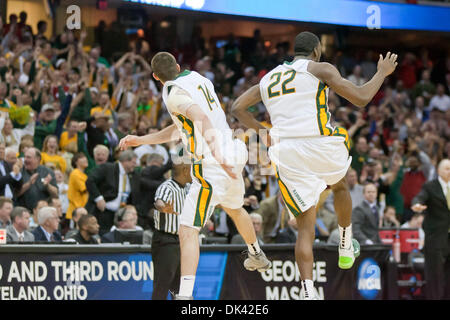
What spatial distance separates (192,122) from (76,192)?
5.79 meters

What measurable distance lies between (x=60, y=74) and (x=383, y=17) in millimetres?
7616

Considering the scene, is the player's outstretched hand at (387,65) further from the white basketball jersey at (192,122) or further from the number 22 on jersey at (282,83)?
the white basketball jersey at (192,122)

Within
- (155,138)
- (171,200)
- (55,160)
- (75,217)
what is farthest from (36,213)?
(155,138)

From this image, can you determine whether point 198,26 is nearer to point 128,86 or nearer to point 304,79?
point 128,86

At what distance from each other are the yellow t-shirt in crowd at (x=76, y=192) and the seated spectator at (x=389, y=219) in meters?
5.23

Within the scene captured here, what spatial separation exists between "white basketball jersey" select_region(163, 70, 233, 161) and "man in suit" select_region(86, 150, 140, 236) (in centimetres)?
510

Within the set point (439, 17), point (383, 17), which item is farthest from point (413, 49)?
point (383, 17)

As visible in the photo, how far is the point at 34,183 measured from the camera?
12336 millimetres

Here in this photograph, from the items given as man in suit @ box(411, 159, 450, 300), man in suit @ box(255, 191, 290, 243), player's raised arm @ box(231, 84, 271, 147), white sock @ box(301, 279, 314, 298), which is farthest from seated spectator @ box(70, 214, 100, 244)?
man in suit @ box(411, 159, 450, 300)

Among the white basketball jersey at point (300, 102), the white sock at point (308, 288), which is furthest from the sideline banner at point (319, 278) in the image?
the white basketball jersey at point (300, 102)

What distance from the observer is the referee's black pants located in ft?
33.0

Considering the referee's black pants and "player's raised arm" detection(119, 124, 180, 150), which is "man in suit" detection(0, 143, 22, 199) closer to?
the referee's black pants

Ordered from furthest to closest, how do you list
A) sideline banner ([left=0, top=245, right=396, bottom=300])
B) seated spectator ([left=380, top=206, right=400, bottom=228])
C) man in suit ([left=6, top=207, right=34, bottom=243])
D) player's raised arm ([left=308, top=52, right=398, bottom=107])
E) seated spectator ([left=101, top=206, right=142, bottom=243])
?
seated spectator ([left=380, top=206, right=400, bottom=228]) < seated spectator ([left=101, top=206, right=142, bottom=243]) < man in suit ([left=6, top=207, right=34, bottom=243]) < sideline banner ([left=0, top=245, right=396, bottom=300]) < player's raised arm ([left=308, top=52, right=398, bottom=107])

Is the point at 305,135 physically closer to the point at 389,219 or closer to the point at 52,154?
the point at 52,154
